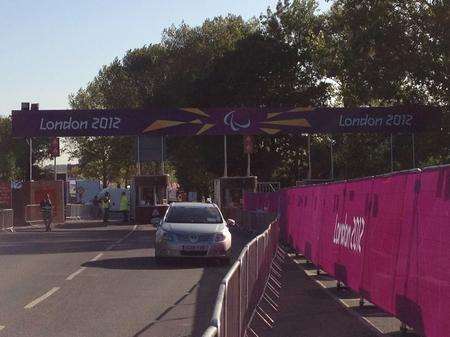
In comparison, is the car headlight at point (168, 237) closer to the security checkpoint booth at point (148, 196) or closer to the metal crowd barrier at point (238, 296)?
the metal crowd barrier at point (238, 296)

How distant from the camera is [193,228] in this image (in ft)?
59.4

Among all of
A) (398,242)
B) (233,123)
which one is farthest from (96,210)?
(398,242)

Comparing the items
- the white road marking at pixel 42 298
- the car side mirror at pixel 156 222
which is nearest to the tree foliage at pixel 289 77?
the car side mirror at pixel 156 222

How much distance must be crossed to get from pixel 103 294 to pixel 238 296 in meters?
5.88

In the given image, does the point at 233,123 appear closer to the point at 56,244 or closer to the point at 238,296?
the point at 56,244

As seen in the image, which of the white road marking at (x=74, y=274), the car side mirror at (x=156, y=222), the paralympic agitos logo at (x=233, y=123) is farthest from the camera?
the paralympic agitos logo at (x=233, y=123)

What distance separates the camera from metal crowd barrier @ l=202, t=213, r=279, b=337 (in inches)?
196

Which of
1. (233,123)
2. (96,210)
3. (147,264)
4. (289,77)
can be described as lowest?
(96,210)

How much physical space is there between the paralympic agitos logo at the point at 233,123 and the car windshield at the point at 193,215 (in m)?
21.3

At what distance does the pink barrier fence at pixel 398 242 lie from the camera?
6.73 m

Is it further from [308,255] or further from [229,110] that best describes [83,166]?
[308,255]

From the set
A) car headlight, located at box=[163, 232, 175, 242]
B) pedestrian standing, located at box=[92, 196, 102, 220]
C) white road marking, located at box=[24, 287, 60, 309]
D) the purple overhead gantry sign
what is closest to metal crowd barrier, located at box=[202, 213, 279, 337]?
white road marking, located at box=[24, 287, 60, 309]

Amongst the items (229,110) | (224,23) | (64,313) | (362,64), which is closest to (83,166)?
(224,23)

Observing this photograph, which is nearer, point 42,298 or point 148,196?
point 42,298
